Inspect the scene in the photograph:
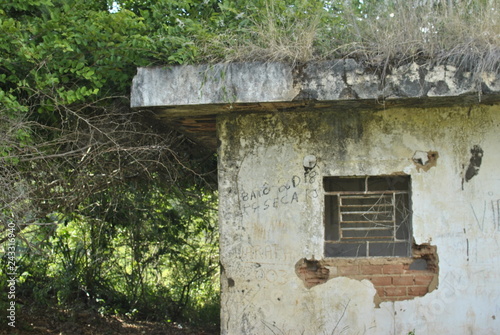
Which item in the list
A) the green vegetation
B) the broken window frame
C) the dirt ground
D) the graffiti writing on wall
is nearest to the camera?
the green vegetation

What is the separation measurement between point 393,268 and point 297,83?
174 centimetres

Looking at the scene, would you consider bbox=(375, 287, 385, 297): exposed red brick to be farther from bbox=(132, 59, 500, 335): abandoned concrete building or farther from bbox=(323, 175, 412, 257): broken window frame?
bbox=(323, 175, 412, 257): broken window frame

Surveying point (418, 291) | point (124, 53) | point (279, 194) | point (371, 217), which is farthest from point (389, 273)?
point (124, 53)

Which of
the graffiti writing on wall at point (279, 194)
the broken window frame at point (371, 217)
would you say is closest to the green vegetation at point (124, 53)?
the graffiti writing on wall at point (279, 194)

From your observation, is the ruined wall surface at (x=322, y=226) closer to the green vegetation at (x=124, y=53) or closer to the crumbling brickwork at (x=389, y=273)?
the crumbling brickwork at (x=389, y=273)

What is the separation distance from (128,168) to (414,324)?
120 inches

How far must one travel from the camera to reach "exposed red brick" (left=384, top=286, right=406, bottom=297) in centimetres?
432

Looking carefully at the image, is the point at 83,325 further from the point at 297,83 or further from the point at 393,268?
the point at 297,83

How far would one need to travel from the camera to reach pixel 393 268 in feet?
14.3

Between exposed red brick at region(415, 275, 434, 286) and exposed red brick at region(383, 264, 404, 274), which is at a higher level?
exposed red brick at region(383, 264, 404, 274)

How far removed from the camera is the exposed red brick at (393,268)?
14.3 ft

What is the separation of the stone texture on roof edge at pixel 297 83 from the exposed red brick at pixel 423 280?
151cm

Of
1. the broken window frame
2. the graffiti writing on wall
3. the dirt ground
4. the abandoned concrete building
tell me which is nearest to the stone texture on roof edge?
the abandoned concrete building

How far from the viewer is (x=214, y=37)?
4.17 meters
